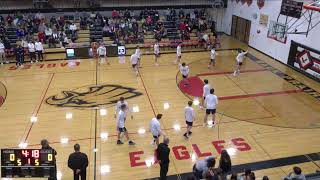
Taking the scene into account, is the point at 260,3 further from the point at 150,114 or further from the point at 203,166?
the point at 203,166

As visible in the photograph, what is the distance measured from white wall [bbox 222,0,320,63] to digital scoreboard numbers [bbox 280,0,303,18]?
0.47 m

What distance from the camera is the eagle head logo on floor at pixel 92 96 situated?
47.4ft

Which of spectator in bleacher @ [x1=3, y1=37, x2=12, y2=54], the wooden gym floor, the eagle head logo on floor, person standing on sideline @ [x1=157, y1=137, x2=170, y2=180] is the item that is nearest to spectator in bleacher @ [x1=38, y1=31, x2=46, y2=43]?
spectator in bleacher @ [x1=3, y1=37, x2=12, y2=54]

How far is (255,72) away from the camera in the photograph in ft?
62.0

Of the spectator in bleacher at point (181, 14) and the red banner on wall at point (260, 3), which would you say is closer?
the red banner on wall at point (260, 3)

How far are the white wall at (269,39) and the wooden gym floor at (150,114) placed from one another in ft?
5.02

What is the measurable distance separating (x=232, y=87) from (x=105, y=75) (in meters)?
7.07

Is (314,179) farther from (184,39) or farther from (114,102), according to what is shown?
(184,39)

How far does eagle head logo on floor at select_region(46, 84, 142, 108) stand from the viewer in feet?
47.4

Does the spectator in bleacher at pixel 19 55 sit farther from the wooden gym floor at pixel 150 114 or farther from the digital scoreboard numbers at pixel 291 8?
the digital scoreboard numbers at pixel 291 8

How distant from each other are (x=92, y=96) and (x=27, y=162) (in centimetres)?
735

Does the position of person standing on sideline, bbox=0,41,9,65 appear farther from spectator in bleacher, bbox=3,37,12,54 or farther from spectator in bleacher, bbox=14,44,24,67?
spectator in bleacher, bbox=14,44,24,67

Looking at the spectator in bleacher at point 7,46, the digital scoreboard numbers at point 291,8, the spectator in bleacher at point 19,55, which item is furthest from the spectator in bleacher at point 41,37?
the digital scoreboard numbers at point 291,8

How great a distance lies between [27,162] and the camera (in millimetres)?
8039
